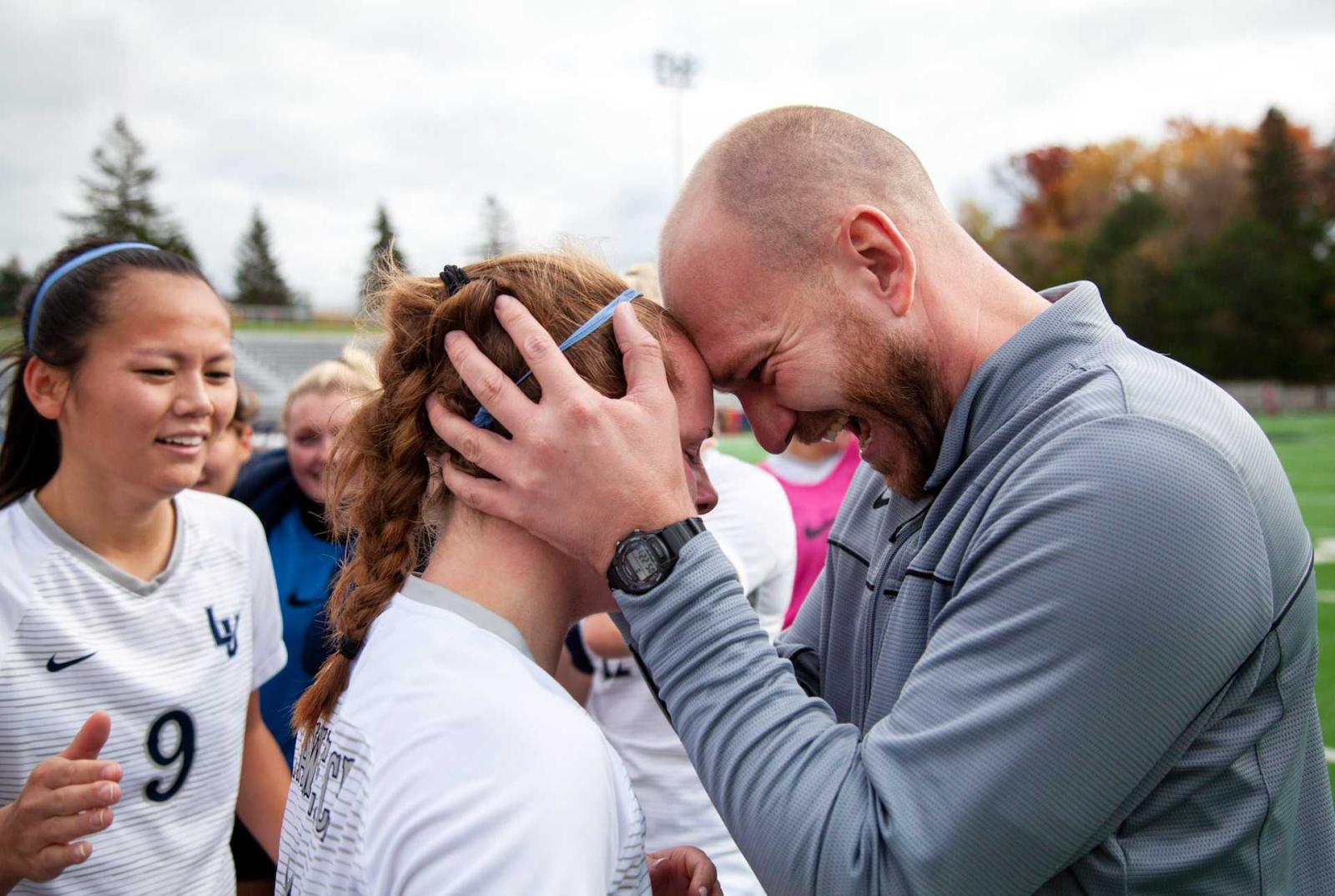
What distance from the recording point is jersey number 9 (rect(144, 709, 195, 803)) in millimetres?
2131

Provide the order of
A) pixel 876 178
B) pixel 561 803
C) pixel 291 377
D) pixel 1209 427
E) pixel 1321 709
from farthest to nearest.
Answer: pixel 291 377 → pixel 1321 709 → pixel 876 178 → pixel 1209 427 → pixel 561 803

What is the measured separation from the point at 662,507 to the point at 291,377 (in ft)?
145

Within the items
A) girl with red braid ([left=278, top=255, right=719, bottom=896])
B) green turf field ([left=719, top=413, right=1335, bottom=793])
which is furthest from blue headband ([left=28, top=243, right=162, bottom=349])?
green turf field ([left=719, top=413, right=1335, bottom=793])

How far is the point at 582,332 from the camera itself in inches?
58.2

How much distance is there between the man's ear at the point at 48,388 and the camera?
2254 mm

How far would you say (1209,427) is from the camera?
3.98ft

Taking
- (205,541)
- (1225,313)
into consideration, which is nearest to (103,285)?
(205,541)

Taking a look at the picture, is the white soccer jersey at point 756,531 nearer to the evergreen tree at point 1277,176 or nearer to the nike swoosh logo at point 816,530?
the nike swoosh logo at point 816,530

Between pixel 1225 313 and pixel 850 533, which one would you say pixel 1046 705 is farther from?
pixel 1225 313

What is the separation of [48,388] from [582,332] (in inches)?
62.9

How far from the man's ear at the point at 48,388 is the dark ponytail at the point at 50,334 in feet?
0.07

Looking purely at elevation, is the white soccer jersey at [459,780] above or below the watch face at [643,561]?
below

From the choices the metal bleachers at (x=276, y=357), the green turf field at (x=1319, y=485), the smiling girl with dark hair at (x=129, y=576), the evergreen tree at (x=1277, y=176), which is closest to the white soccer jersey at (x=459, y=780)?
the smiling girl with dark hair at (x=129, y=576)

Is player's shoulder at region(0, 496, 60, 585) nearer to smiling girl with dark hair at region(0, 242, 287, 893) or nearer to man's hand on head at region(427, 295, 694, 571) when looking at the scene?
smiling girl with dark hair at region(0, 242, 287, 893)
